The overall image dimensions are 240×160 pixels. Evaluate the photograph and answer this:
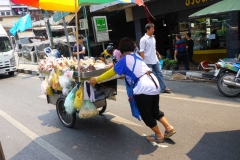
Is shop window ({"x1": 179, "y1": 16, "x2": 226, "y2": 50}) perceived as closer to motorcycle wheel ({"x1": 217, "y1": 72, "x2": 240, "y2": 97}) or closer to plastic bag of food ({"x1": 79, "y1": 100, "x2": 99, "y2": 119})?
motorcycle wheel ({"x1": 217, "y1": 72, "x2": 240, "y2": 97})

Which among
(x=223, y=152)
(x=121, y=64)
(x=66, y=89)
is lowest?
(x=223, y=152)

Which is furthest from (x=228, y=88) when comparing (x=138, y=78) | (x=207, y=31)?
(x=207, y=31)

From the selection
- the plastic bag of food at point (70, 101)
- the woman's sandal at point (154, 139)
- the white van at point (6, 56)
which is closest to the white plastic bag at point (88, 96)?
the plastic bag of food at point (70, 101)

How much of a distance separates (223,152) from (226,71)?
313 cm

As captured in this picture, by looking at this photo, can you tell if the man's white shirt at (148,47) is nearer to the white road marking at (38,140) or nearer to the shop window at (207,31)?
the white road marking at (38,140)

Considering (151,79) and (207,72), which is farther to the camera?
(207,72)

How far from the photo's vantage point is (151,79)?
3.18m

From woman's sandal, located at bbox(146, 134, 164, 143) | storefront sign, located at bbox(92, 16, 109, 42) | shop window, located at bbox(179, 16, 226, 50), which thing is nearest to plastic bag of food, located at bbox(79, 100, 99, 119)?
woman's sandal, located at bbox(146, 134, 164, 143)

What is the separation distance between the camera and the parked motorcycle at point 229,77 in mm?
5293

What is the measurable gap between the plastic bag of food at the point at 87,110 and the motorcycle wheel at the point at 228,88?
11.5ft

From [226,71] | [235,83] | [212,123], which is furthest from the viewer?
[226,71]

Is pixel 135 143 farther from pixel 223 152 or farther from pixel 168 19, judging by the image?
pixel 168 19

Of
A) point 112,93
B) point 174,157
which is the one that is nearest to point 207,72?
point 112,93

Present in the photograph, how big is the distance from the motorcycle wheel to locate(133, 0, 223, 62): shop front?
4298mm
